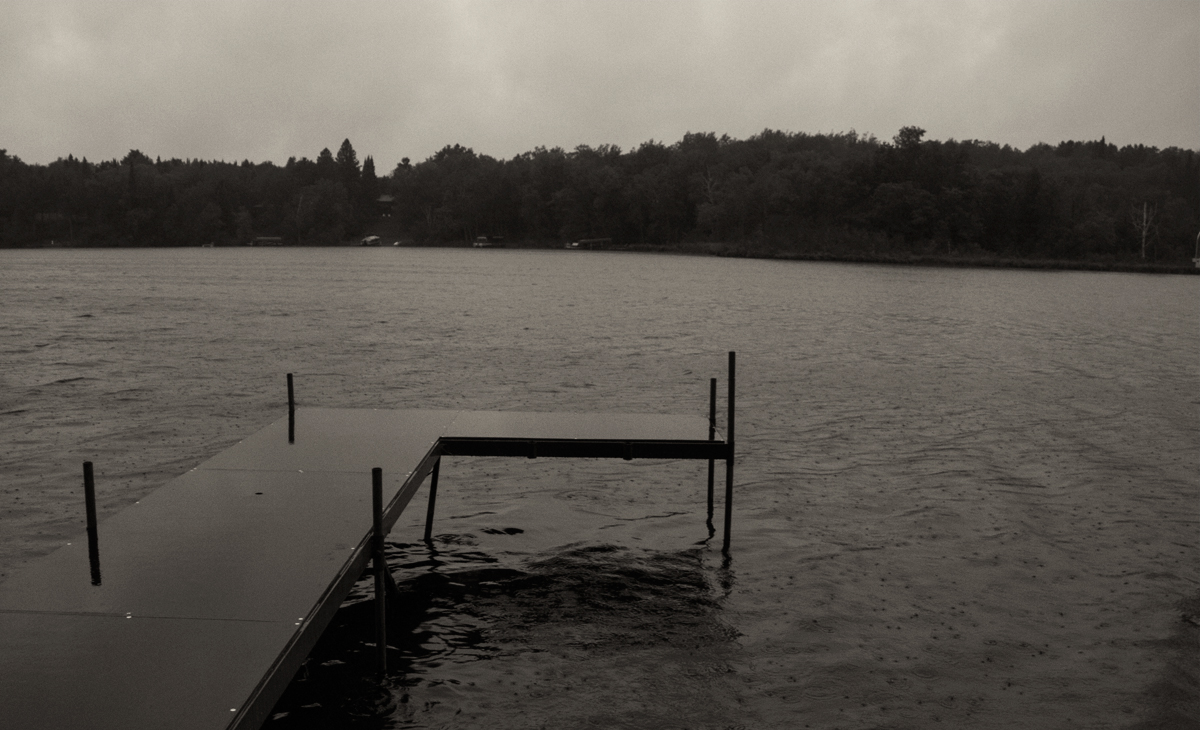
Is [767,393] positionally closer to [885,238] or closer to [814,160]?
[885,238]

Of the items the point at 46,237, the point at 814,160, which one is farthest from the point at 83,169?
→ the point at 814,160

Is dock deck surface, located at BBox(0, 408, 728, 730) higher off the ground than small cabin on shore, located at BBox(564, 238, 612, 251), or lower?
lower

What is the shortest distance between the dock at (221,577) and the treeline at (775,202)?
4810 inches

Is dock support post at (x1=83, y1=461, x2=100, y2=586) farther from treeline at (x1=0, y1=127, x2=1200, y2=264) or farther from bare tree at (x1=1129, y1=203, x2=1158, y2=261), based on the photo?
bare tree at (x1=1129, y1=203, x2=1158, y2=261)

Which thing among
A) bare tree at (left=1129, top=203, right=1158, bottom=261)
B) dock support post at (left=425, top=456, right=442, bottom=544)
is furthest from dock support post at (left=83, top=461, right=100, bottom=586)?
bare tree at (left=1129, top=203, right=1158, bottom=261)

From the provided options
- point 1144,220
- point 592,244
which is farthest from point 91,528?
point 592,244

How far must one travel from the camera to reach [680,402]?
23.4 meters

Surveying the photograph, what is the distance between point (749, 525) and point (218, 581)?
780 cm

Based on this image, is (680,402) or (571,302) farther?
(571,302)

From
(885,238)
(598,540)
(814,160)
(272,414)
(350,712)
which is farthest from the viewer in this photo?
(814,160)

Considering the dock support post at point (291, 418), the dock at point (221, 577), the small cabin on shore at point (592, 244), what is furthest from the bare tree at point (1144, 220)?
the dock at point (221, 577)

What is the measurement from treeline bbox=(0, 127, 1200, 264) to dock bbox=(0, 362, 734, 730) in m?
122

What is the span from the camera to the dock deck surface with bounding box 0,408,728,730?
572cm

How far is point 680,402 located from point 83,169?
197 metres
